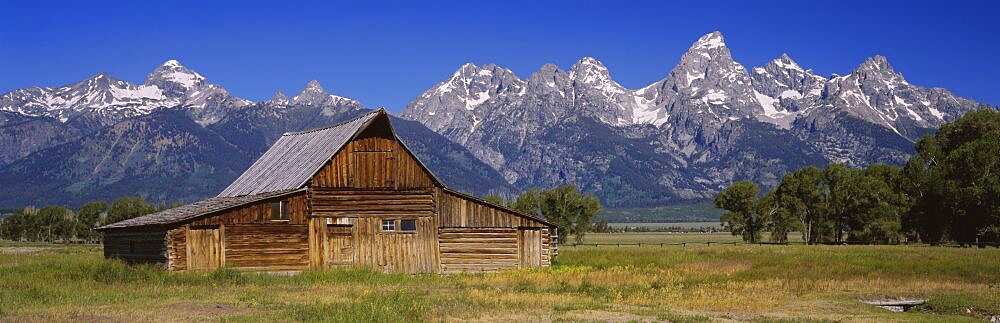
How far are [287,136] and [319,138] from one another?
29.6ft

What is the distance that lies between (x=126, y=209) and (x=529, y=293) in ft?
338

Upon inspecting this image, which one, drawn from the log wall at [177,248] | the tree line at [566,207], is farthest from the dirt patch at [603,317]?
the tree line at [566,207]

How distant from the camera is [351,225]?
46281 mm

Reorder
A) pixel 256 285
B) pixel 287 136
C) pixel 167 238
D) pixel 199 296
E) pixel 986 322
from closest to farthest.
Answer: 1. pixel 986 322
2. pixel 199 296
3. pixel 256 285
4. pixel 167 238
5. pixel 287 136

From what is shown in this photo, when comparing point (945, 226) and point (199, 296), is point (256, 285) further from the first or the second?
point (945, 226)

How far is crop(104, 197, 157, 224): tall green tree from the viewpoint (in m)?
121

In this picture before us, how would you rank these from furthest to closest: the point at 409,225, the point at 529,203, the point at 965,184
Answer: the point at 529,203
the point at 965,184
the point at 409,225

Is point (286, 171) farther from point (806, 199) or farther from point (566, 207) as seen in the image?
point (566, 207)

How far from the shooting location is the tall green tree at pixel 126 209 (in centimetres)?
12138

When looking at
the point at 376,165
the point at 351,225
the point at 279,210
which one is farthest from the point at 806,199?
the point at 279,210

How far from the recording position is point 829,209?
303 feet

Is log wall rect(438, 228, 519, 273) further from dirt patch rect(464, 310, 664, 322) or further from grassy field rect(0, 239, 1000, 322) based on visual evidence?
dirt patch rect(464, 310, 664, 322)

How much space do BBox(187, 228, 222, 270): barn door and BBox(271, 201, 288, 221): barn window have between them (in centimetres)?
249

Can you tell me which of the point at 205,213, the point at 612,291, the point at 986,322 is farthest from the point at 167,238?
the point at 986,322
